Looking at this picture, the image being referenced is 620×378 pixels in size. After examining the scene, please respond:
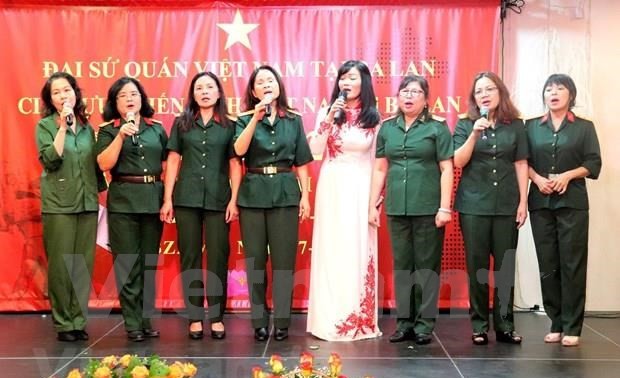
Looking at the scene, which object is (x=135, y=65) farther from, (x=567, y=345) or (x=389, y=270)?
(x=567, y=345)

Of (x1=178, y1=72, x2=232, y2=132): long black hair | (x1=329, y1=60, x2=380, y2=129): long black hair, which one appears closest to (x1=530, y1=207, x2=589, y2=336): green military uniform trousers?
(x1=329, y1=60, x2=380, y2=129): long black hair

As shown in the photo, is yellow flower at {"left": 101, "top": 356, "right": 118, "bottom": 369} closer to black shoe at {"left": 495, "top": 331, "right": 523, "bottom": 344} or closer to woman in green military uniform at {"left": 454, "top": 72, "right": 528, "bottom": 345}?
woman in green military uniform at {"left": 454, "top": 72, "right": 528, "bottom": 345}

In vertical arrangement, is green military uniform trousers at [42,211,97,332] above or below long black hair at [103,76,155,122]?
below

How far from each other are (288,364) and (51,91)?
6.98 ft

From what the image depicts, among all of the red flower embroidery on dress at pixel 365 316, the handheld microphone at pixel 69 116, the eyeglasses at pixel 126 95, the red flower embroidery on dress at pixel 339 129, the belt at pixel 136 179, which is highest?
the eyeglasses at pixel 126 95

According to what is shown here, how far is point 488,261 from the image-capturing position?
4379 mm

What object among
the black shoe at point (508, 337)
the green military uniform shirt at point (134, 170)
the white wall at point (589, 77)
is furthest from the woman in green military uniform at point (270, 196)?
the white wall at point (589, 77)

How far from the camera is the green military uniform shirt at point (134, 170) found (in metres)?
4.39

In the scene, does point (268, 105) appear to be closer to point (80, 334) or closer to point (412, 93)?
point (412, 93)

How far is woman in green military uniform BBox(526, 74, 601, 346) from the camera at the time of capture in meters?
4.33

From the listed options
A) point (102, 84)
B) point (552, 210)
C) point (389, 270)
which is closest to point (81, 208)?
point (102, 84)

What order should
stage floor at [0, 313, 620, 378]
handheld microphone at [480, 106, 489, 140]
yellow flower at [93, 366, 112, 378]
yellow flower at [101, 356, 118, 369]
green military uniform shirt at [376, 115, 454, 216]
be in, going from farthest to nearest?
green military uniform shirt at [376, 115, 454, 216], handheld microphone at [480, 106, 489, 140], stage floor at [0, 313, 620, 378], yellow flower at [101, 356, 118, 369], yellow flower at [93, 366, 112, 378]

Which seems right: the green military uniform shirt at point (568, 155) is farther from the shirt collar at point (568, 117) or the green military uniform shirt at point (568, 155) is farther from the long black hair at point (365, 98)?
the long black hair at point (365, 98)

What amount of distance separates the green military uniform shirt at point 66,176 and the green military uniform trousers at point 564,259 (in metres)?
2.65
